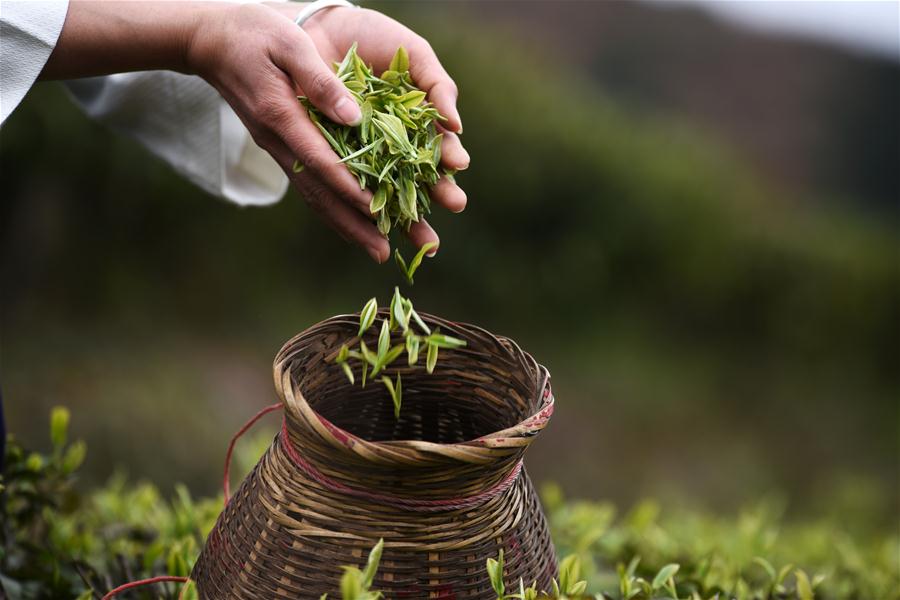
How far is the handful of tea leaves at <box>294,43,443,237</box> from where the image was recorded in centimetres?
123

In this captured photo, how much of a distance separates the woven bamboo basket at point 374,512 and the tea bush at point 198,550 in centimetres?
5

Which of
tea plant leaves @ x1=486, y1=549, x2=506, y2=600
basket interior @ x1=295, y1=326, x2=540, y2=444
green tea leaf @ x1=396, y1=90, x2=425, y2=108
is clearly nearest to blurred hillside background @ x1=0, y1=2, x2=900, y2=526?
basket interior @ x1=295, y1=326, x2=540, y2=444

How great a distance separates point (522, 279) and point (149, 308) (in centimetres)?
171

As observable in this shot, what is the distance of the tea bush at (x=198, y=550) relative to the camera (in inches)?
53.9

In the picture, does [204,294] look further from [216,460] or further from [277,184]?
[277,184]

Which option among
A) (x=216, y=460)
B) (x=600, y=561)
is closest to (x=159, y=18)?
(x=600, y=561)

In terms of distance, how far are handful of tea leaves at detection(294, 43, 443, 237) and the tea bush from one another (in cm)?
52

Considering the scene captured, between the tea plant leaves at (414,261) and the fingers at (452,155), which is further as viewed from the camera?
the fingers at (452,155)

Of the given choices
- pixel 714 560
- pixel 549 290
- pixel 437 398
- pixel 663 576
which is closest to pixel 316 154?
pixel 437 398

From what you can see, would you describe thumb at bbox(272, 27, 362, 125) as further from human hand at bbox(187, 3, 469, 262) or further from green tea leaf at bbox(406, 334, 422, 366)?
green tea leaf at bbox(406, 334, 422, 366)

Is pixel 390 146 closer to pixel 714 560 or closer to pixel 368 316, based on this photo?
pixel 368 316

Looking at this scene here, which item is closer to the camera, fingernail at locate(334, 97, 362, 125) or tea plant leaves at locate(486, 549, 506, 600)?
tea plant leaves at locate(486, 549, 506, 600)

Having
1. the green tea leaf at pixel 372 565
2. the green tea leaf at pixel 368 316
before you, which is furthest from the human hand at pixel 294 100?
the green tea leaf at pixel 372 565

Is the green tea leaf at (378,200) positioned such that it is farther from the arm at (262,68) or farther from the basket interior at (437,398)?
the basket interior at (437,398)
